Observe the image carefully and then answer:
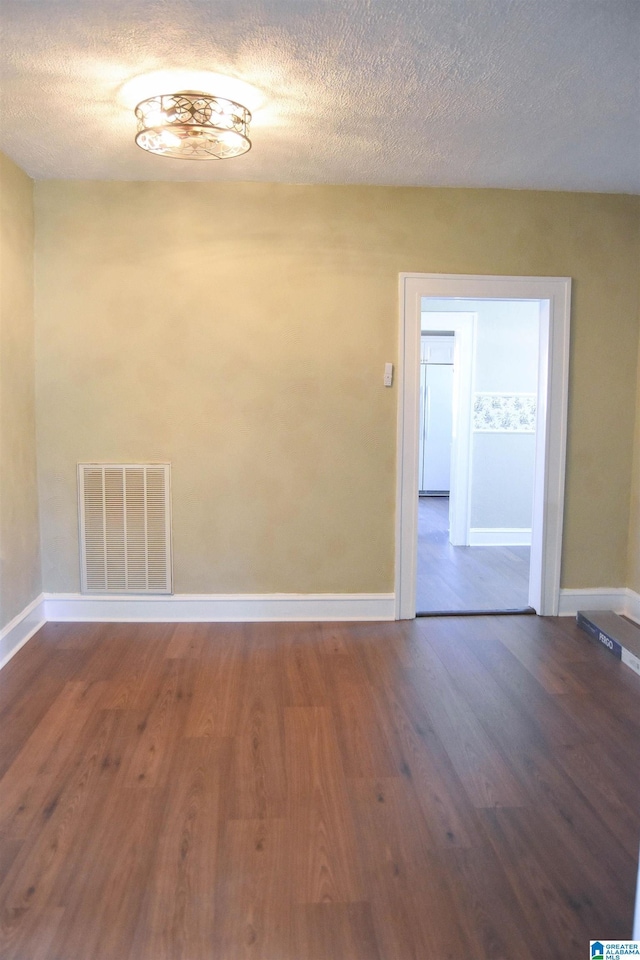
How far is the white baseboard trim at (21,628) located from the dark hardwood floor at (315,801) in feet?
0.29

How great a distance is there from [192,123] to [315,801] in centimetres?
255

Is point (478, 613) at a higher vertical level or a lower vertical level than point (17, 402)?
lower

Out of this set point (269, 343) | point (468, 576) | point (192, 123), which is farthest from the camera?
point (468, 576)

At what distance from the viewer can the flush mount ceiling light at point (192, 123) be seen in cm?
261

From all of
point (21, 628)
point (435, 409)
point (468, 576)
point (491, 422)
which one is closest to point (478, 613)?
point (468, 576)

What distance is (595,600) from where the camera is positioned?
4.20 m

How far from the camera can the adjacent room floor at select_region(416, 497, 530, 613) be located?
444 cm

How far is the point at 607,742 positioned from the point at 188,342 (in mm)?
2855

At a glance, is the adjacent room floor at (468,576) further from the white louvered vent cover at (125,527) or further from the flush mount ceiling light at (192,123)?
the flush mount ceiling light at (192,123)

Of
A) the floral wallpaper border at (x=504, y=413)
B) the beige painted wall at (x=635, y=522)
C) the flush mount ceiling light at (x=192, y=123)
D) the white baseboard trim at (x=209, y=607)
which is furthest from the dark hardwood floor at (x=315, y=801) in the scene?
the floral wallpaper border at (x=504, y=413)

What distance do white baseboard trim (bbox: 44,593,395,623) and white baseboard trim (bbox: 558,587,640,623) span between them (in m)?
1.14

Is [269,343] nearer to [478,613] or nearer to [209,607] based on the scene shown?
[209,607]

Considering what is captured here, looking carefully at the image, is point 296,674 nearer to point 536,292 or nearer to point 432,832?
point 432,832

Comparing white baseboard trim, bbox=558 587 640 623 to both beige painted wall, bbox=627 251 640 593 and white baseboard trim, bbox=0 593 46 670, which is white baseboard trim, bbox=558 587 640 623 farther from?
white baseboard trim, bbox=0 593 46 670
